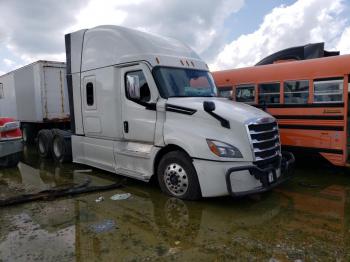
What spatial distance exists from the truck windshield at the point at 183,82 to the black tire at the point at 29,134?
347 inches

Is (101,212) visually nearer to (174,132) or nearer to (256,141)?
(174,132)

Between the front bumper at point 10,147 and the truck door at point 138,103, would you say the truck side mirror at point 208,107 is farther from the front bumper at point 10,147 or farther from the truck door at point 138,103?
the front bumper at point 10,147

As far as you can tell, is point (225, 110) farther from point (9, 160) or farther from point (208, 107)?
point (9, 160)

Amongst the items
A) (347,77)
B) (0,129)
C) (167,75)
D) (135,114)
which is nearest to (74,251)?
(135,114)

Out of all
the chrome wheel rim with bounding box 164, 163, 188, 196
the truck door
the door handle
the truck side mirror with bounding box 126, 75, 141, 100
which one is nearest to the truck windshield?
the truck door

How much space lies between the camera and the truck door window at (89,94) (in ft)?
25.8

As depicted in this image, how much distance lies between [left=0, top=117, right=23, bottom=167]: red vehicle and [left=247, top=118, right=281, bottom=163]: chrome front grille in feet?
18.2

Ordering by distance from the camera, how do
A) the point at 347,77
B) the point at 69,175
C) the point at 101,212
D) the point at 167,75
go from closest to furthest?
the point at 101,212 < the point at 167,75 < the point at 347,77 < the point at 69,175

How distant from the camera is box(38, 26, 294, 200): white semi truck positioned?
557 centimetres

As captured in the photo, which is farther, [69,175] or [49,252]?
[69,175]

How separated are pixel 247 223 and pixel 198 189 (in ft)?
3.54

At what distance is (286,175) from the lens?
656 cm

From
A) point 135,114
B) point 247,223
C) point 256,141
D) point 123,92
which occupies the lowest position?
point 247,223

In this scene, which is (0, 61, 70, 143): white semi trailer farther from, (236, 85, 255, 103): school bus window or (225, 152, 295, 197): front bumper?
(225, 152, 295, 197): front bumper
